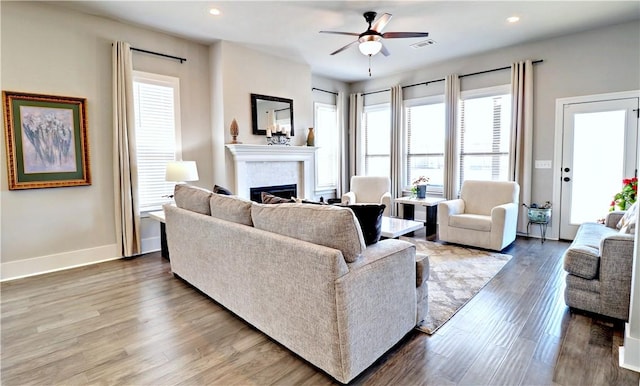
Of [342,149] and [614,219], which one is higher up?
[342,149]

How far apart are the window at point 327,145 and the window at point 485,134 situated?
8.46ft

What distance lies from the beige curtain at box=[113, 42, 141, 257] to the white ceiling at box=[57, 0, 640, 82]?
0.58m

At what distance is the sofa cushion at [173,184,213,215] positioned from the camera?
3000 millimetres

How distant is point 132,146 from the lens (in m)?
4.21

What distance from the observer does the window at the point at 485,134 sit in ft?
17.7

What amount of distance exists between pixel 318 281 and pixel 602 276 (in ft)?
7.50

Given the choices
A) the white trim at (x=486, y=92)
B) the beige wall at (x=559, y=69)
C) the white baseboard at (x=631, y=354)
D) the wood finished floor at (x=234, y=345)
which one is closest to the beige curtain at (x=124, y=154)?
the wood finished floor at (x=234, y=345)

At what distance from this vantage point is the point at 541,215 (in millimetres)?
4707

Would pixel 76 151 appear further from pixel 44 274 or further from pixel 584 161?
pixel 584 161

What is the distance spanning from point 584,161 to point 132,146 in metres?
6.12

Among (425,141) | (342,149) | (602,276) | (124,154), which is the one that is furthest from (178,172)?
(425,141)

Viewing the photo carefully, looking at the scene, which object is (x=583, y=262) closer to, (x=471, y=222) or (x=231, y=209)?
(x=471, y=222)

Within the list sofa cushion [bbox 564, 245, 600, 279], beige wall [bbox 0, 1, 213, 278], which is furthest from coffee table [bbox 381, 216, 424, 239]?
beige wall [bbox 0, 1, 213, 278]

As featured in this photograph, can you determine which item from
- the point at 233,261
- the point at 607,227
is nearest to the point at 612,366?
the point at 607,227
